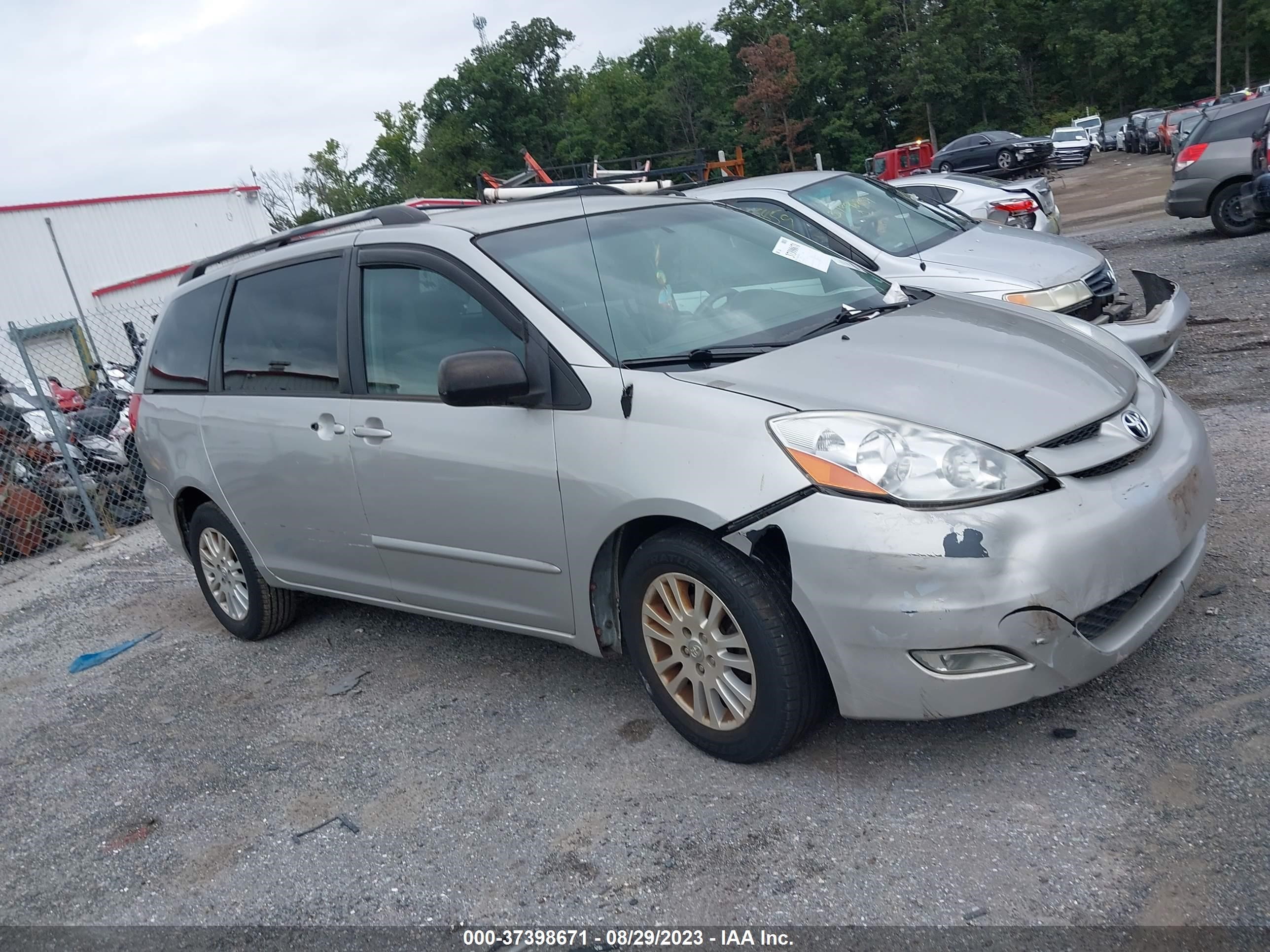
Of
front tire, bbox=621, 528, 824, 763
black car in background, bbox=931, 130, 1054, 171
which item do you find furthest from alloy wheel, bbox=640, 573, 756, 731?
black car in background, bbox=931, 130, 1054, 171

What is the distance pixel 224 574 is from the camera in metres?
5.45

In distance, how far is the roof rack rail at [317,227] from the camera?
444cm

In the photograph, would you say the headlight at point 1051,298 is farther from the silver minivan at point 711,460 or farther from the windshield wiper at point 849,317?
the windshield wiper at point 849,317

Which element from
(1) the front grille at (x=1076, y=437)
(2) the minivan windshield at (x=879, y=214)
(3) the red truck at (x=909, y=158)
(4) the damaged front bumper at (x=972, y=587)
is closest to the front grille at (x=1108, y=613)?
(4) the damaged front bumper at (x=972, y=587)

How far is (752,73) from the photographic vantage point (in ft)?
210

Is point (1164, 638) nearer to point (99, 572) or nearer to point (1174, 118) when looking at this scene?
point (99, 572)

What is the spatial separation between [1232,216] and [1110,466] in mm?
11528

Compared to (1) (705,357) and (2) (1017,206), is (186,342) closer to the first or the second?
(1) (705,357)

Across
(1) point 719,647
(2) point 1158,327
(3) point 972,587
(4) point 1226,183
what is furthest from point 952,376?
(4) point 1226,183

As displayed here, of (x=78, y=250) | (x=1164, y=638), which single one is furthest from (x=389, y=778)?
(x=78, y=250)

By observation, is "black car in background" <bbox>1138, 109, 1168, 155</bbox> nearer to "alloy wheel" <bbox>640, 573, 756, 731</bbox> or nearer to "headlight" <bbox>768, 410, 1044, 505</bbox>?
"headlight" <bbox>768, 410, 1044, 505</bbox>

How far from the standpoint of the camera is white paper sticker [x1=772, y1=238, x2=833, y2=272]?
4293 mm

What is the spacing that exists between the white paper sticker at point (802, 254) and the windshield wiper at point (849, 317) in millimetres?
383

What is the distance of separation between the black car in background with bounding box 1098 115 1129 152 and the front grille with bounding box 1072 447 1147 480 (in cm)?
5008
